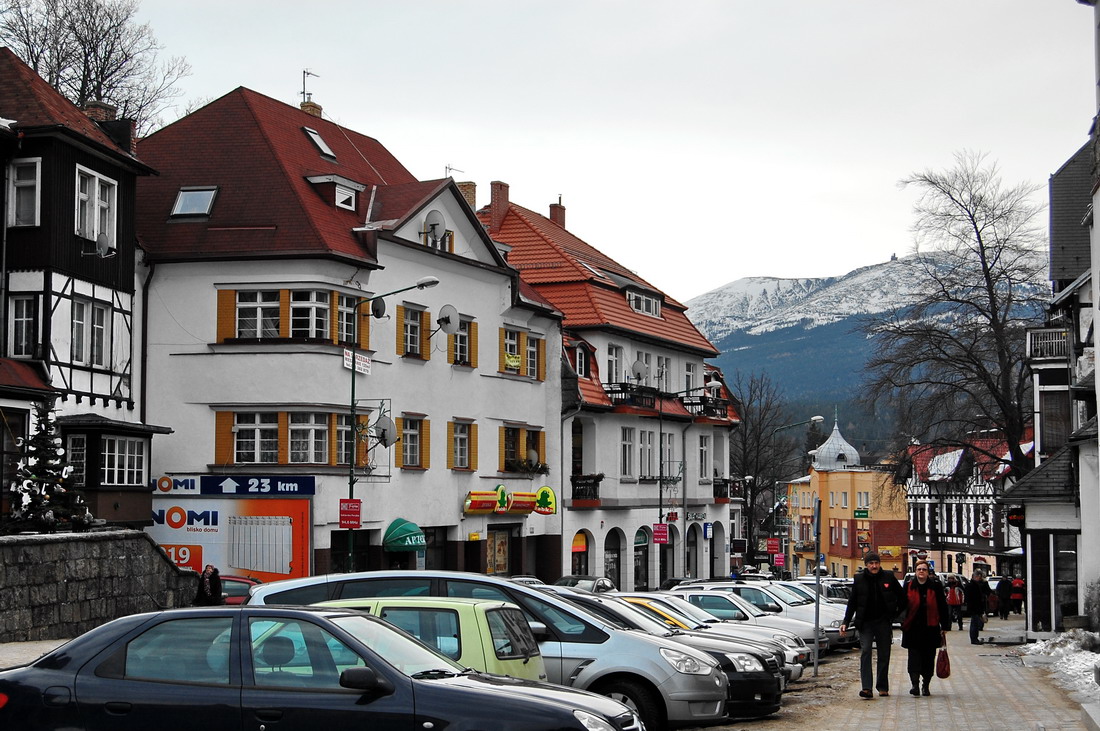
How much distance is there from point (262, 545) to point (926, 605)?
2062 cm

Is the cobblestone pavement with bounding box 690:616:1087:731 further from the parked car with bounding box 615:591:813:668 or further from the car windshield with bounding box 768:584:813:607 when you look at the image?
the car windshield with bounding box 768:584:813:607

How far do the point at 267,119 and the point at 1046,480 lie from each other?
23.2 m

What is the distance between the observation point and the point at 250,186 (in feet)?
125

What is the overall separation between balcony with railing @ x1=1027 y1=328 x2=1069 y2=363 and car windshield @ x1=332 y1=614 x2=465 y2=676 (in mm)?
35590

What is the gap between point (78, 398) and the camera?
107ft

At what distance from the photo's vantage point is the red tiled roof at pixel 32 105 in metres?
31.5

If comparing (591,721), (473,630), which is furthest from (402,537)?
(591,721)

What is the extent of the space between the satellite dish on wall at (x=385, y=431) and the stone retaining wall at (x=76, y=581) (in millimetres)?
8529

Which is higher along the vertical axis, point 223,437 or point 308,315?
point 308,315

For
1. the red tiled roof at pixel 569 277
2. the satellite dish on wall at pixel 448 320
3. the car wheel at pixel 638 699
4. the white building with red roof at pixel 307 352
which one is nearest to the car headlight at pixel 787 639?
the car wheel at pixel 638 699

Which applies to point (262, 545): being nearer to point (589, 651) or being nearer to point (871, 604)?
point (871, 604)

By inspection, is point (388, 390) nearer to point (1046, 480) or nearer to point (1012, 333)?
point (1046, 480)

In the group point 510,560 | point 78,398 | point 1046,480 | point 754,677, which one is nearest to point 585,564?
point 510,560

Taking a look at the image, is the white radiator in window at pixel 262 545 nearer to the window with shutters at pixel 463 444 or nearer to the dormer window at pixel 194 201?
the window with shutters at pixel 463 444
